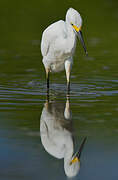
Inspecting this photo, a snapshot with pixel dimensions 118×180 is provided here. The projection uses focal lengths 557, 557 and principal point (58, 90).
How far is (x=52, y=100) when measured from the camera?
872 centimetres

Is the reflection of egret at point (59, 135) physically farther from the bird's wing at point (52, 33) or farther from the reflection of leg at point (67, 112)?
the bird's wing at point (52, 33)

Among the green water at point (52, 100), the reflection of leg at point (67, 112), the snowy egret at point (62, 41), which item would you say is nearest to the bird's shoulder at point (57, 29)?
the snowy egret at point (62, 41)

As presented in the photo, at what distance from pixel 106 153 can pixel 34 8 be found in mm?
17108

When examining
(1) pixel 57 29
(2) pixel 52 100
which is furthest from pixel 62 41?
(2) pixel 52 100

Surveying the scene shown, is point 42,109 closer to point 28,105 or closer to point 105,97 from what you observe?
point 28,105

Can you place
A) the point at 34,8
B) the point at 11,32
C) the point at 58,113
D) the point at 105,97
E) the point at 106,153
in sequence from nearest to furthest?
1. the point at 106,153
2. the point at 58,113
3. the point at 105,97
4. the point at 11,32
5. the point at 34,8

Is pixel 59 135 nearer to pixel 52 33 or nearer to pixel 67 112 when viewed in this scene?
pixel 67 112

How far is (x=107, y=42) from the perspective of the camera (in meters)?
15.7

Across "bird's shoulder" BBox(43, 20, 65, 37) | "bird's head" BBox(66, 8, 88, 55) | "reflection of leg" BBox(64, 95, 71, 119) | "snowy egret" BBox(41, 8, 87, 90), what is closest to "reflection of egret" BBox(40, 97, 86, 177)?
"reflection of leg" BBox(64, 95, 71, 119)

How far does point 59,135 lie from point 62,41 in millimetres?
2693

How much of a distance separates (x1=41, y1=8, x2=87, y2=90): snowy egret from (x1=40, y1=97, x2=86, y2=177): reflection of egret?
3.68ft

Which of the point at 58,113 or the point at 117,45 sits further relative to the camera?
the point at 117,45

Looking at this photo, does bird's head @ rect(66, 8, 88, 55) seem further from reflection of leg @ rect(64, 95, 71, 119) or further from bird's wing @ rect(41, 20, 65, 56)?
reflection of leg @ rect(64, 95, 71, 119)

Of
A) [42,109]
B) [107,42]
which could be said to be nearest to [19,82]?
[42,109]
